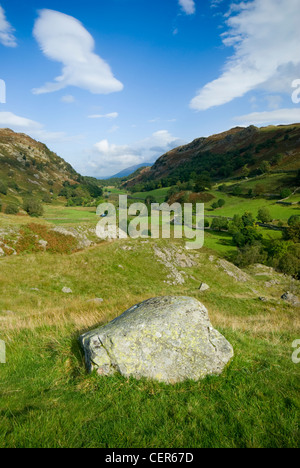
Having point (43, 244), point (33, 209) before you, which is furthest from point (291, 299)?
point (33, 209)

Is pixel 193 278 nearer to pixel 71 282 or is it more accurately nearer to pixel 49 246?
pixel 71 282

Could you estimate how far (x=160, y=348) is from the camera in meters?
5.88

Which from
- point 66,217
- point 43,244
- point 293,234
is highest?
point 66,217

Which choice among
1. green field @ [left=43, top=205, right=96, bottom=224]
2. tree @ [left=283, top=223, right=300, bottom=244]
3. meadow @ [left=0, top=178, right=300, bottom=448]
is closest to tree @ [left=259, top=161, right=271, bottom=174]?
tree @ [left=283, top=223, right=300, bottom=244]

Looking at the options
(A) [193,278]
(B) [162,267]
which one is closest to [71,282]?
(B) [162,267]

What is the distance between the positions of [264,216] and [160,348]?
3944 inches

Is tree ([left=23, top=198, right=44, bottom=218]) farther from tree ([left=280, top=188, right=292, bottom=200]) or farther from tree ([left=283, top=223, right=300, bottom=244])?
tree ([left=280, top=188, right=292, bottom=200])

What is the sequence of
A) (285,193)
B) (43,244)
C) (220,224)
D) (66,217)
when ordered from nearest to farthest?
1. (43,244)
2. (66,217)
3. (220,224)
4. (285,193)

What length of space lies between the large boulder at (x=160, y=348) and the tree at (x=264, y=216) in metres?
98.6

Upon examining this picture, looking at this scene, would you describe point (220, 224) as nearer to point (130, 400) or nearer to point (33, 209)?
point (33, 209)

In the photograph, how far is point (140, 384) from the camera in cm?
538

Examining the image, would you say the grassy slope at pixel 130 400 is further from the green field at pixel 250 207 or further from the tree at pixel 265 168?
the tree at pixel 265 168

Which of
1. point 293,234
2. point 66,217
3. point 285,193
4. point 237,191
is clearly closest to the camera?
point 293,234

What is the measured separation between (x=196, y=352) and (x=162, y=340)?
3.31 feet
